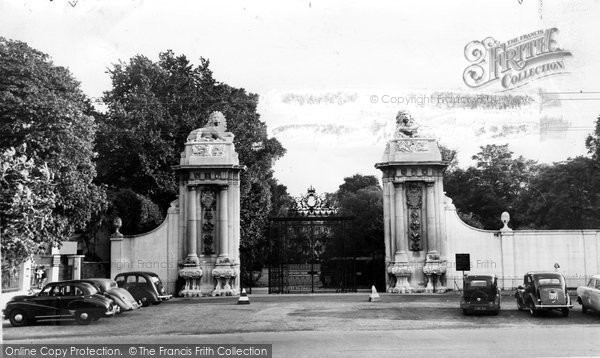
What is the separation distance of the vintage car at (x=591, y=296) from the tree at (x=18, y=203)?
748 inches

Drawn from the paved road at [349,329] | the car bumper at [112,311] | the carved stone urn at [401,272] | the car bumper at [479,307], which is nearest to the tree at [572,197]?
the carved stone urn at [401,272]

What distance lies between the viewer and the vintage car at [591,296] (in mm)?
23219

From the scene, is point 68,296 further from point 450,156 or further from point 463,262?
point 450,156

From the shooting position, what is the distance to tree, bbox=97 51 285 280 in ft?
136

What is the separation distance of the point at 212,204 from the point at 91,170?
20.0 feet

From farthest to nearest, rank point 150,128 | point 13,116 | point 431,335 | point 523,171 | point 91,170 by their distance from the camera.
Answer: point 523,171 < point 150,128 < point 91,170 < point 13,116 < point 431,335

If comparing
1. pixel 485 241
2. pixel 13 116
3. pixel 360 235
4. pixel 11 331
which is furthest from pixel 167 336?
pixel 360 235

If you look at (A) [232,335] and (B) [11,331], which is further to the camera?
(B) [11,331]

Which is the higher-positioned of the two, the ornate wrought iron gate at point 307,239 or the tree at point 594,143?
the tree at point 594,143

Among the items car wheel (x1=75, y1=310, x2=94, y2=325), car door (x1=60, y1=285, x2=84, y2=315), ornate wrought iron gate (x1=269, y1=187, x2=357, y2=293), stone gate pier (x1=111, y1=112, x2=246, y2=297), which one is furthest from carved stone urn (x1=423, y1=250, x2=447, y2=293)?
car door (x1=60, y1=285, x2=84, y2=315)

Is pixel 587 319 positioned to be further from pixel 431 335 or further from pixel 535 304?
pixel 431 335

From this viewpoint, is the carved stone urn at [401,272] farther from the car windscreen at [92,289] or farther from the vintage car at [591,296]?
the car windscreen at [92,289]

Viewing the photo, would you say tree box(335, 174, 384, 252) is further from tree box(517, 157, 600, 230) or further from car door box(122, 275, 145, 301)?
car door box(122, 275, 145, 301)

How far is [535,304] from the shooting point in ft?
76.9
